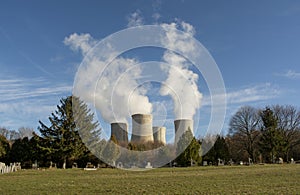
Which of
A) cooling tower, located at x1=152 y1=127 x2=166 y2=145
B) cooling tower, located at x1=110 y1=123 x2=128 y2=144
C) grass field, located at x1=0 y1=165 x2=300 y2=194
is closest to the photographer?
grass field, located at x1=0 y1=165 x2=300 y2=194

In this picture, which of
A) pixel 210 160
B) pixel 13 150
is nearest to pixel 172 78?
pixel 210 160

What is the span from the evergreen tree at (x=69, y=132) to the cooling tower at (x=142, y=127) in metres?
7.93

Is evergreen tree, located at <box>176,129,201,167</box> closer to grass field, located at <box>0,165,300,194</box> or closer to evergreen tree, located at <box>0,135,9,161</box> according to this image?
evergreen tree, located at <box>0,135,9,161</box>

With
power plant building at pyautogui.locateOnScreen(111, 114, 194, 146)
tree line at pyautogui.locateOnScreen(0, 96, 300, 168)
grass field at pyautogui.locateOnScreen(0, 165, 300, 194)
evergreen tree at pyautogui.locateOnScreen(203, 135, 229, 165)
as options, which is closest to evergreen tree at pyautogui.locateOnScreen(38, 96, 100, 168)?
tree line at pyautogui.locateOnScreen(0, 96, 300, 168)

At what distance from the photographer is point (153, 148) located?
165 feet

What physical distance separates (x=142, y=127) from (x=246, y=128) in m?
36.0

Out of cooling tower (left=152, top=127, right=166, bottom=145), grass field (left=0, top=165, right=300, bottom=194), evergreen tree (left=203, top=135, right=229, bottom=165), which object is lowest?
grass field (left=0, top=165, right=300, bottom=194)

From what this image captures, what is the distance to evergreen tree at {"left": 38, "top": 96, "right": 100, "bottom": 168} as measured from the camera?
48.4m

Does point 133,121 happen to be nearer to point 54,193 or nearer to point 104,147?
point 104,147

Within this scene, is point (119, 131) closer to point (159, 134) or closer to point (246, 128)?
point (159, 134)

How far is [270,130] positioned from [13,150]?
45287 mm

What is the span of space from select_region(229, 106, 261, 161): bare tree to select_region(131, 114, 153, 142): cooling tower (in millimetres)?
29569

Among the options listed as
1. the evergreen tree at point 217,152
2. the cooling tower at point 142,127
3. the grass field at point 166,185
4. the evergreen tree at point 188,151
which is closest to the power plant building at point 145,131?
the cooling tower at point 142,127

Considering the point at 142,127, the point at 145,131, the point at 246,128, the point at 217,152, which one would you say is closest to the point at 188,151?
the point at 217,152
